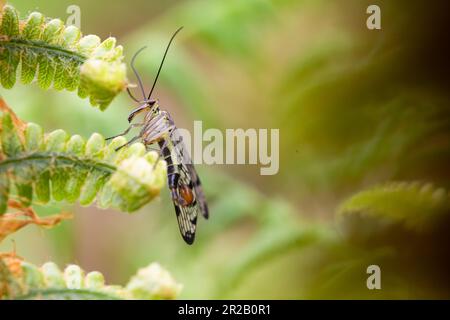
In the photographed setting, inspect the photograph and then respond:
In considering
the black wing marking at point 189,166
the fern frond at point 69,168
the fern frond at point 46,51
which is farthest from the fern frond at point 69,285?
the black wing marking at point 189,166

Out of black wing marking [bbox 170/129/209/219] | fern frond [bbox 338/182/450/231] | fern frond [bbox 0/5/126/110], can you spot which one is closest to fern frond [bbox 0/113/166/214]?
fern frond [bbox 0/5/126/110]

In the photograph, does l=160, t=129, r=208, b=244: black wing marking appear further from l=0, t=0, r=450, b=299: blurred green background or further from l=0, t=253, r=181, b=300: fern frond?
l=0, t=0, r=450, b=299: blurred green background

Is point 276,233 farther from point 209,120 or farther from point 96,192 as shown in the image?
point 96,192

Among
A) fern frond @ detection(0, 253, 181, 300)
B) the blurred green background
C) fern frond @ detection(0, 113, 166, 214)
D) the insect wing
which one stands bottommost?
fern frond @ detection(0, 253, 181, 300)

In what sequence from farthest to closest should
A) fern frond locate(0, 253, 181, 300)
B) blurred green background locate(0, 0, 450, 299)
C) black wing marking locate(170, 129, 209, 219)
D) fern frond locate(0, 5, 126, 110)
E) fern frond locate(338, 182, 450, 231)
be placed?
blurred green background locate(0, 0, 450, 299) → fern frond locate(338, 182, 450, 231) → black wing marking locate(170, 129, 209, 219) → fern frond locate(0, 5, 126, 110) → fern frond locate(0, 253, 181, 300)

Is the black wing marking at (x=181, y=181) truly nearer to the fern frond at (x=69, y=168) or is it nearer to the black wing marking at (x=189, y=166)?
the black wing marking at (x=189, y=166)

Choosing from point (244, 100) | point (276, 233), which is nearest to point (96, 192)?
point (276, 233)
